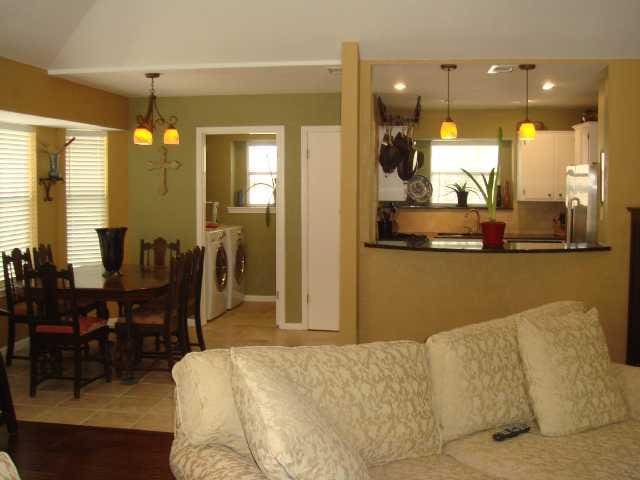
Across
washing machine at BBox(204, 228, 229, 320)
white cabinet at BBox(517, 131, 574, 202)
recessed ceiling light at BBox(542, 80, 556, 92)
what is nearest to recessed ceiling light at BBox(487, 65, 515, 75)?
recessed ceiling light at BBox(542, 80, 556, 92)

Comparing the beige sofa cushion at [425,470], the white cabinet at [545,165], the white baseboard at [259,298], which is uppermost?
the white cabinet at [545,165]

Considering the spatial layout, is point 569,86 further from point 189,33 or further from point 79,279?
point 79,279

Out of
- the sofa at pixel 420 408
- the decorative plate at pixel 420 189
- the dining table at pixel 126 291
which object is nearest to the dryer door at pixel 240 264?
the decorative plate at pixel 420 189

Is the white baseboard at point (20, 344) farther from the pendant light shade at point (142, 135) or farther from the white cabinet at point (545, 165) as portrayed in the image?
the white cabinet at point (545, 165)

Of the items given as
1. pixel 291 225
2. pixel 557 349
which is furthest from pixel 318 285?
pixel 557 349

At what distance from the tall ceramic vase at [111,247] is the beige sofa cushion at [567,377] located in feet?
12.3

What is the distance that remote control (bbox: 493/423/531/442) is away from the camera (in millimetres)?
2646

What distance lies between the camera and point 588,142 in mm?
6996

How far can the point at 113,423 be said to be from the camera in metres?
4.31

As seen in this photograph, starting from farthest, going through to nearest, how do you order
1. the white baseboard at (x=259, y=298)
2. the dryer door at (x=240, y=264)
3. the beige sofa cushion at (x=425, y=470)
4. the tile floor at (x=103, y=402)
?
the white baseboard at (x=259, y=298)
the dryer door at (x=240, y=264)
the tile floor at (x=103, y=402)
the beige sofa cushion at (x=425, y=470)

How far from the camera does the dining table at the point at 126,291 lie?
504cm

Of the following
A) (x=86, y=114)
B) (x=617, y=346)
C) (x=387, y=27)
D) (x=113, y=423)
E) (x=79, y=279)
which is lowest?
(x=113, y=423)

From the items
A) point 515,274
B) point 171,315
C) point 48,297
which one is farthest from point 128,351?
point 515,274

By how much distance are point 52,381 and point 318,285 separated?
2708mm
